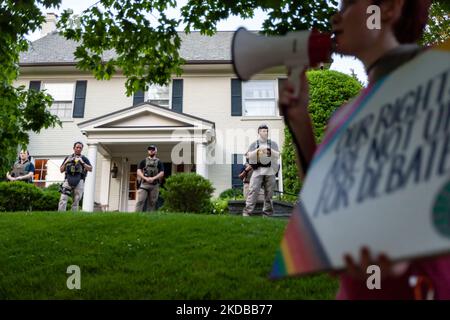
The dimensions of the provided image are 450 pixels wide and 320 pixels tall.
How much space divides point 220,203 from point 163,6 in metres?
9.55

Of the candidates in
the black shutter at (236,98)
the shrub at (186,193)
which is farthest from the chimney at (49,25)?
the shrub at (186,193)

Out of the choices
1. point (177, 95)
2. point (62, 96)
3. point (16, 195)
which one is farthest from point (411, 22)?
point (62, 96)

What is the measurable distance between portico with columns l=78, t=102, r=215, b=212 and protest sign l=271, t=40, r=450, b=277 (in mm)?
16363

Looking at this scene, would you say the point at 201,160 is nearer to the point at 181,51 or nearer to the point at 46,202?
the point at 46,202

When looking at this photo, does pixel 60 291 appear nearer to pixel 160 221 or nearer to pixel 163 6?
pixel 160 221

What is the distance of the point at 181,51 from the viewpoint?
21.5 meters

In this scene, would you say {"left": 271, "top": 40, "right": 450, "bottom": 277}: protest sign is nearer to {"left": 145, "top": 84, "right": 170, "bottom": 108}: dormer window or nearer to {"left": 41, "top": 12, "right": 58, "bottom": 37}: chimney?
{"left": 145, "top": 84, "right": 170, "bottom": 108}: dormer window

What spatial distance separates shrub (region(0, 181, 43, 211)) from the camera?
523 inches

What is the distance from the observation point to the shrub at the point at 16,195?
1327 cm

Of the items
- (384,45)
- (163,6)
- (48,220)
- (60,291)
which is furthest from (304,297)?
(48,220)

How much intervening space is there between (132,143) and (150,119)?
61.9 inches

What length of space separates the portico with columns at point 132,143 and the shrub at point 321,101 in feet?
11.6

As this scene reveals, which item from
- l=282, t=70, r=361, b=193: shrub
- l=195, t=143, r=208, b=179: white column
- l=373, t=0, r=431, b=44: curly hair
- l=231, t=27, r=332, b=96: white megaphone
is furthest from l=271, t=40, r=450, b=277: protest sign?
l=195, t=143, r=208, b=179: white column

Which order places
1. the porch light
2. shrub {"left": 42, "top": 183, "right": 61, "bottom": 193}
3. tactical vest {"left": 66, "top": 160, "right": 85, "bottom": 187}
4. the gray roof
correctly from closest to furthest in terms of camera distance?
tactical vest {"left": 66, "top": 160, "right": 85, "bottom": 187} < shrub {"left": 42, "top": 183, "right": 61, "bottom": 193} < the porch light < the gray roof
